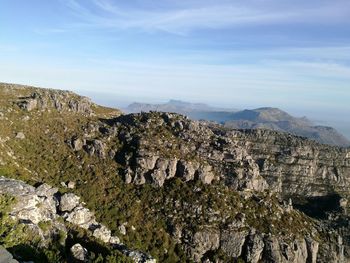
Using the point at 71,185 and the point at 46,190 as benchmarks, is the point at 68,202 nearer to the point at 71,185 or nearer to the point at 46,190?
the point at 46,190

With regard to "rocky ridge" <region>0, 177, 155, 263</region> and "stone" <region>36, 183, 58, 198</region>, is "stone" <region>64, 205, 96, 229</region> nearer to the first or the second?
"rocky ridge" <region>0, 177, 155, 263</region>

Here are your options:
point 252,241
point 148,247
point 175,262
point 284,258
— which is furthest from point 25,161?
point 284,258

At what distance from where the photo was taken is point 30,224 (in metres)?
118

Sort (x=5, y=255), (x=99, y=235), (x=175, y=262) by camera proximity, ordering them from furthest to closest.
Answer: (x=175, y=262)
(x=99, y=235)
(x=5, y=255)

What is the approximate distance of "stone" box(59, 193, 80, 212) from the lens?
17338cm

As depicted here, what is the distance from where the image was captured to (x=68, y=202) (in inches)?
6939

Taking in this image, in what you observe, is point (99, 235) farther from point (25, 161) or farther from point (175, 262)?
point (25, 161)

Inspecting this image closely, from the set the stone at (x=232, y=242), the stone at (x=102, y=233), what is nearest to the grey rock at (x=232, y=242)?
the stone at (x=232, y=242)

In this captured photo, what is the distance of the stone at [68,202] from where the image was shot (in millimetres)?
173375

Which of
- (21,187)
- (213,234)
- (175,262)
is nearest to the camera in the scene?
(21,187)

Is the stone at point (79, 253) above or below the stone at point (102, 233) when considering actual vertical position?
above

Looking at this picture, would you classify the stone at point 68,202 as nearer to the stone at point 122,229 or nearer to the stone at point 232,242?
the stone at point 122,229

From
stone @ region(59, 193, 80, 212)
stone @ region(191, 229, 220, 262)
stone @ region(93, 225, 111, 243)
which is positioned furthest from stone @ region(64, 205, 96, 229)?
stone @ region(191, 229, 220, 262)

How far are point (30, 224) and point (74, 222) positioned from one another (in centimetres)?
5024
